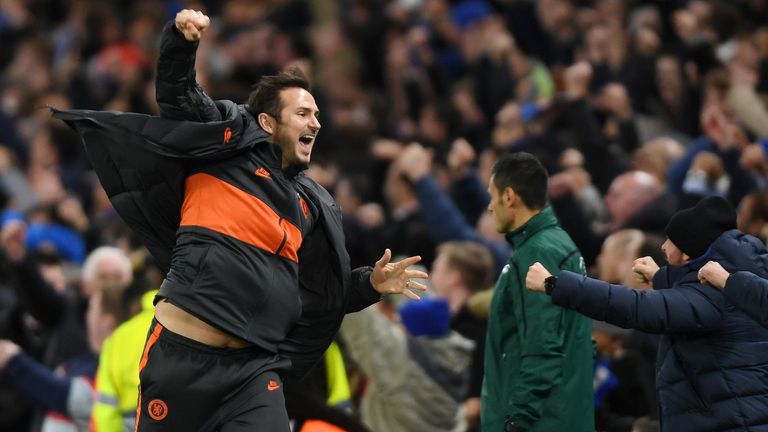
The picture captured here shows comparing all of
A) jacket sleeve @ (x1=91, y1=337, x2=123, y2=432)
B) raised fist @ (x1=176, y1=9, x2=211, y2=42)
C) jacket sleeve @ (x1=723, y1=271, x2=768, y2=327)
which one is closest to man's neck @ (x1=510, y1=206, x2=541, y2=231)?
jacket sleeve @ (x1=723, y1=271, x2=768, y2=327)

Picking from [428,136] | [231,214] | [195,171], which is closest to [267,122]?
[195,171]

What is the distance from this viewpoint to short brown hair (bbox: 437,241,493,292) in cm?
793

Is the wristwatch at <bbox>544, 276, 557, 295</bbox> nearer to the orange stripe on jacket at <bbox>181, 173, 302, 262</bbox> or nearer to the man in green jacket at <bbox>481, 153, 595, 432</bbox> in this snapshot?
the man in green jacket at <bbox>481, 153, 595, 432</bbox>

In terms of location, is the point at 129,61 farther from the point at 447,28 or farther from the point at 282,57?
the point at 447,28

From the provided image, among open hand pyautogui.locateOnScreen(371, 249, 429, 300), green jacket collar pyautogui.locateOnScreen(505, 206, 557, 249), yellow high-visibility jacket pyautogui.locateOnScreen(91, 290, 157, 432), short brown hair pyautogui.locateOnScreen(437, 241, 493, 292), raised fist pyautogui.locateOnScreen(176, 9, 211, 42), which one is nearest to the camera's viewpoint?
raised fist pyautogui.locateOnScreen(176, 9, 211, 42)

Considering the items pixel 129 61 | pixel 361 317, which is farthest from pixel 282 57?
pixel 361 317

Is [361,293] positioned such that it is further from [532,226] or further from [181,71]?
[181,71]

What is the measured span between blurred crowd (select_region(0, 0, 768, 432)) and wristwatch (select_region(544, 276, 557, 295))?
1.20m

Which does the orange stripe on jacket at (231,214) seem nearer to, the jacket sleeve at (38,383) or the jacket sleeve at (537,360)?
the jacket sleeve at (537,360)

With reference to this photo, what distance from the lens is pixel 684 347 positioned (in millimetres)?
5574

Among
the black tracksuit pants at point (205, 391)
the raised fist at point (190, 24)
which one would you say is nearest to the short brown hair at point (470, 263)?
the black tracksuit pants at point (205, 391)

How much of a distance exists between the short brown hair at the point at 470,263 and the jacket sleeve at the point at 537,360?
196 cm

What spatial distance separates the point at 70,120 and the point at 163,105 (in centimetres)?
53

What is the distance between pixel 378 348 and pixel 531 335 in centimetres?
149
